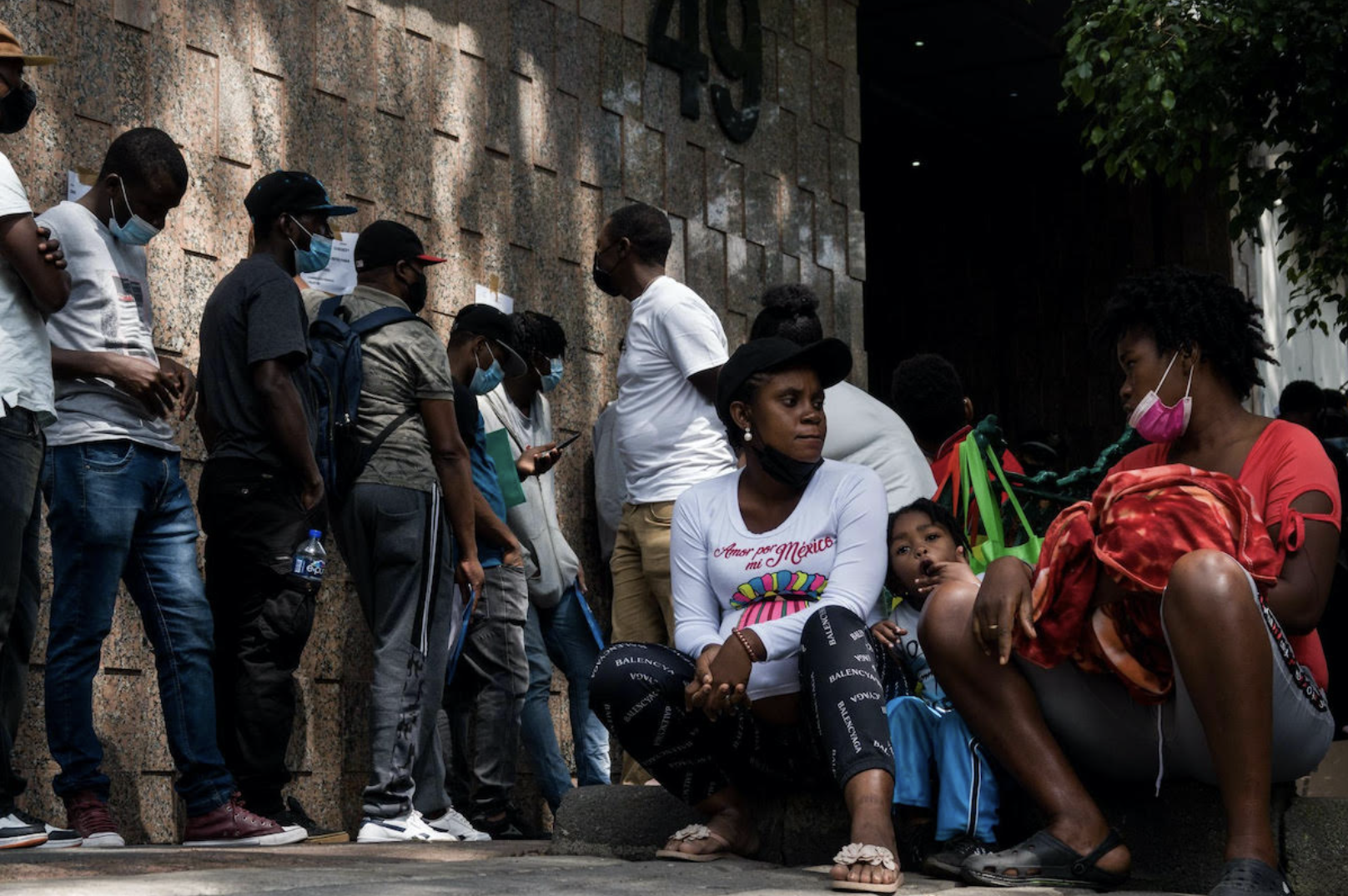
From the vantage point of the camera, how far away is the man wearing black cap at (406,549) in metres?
5.39

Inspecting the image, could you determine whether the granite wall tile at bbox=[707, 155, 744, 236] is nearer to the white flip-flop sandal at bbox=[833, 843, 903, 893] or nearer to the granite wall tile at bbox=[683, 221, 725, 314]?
the granite wall tile at bbox=[683, 221, 725, 314]

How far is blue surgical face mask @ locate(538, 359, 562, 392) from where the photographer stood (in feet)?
23.5

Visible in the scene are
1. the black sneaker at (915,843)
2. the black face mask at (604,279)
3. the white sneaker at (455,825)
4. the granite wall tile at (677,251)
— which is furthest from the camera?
the granite wall tile at (677,251)

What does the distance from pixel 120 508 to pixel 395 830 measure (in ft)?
4.29

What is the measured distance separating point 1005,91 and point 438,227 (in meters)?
9.26

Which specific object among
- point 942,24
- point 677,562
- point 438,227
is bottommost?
point 677,562

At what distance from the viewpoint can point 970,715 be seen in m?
3.84

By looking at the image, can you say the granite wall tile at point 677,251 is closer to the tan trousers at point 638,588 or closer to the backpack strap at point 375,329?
the tan trousers at point 638,588

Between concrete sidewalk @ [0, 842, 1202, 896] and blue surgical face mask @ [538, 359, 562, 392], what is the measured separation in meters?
2.84

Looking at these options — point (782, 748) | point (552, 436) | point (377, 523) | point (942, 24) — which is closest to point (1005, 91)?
point (942, 24)

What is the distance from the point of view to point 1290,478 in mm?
3719

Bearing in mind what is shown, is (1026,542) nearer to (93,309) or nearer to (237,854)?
(237,854)

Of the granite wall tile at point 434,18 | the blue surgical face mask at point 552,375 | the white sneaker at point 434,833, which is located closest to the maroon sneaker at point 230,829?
the white sneaker at point 434,833

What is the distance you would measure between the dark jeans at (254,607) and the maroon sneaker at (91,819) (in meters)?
0.51
